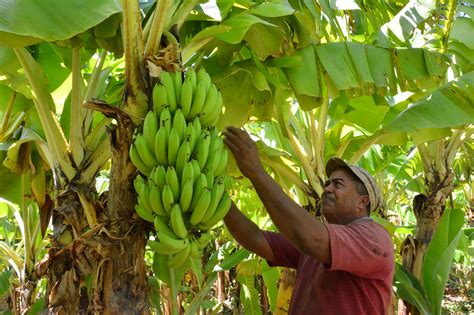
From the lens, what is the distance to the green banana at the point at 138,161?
169cm

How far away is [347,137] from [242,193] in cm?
167

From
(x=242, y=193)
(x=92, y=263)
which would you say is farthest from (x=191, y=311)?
(x=92, y=263)

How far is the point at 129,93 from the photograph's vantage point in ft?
5.95

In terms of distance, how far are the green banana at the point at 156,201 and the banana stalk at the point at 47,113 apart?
0.88m

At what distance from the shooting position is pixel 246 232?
215 cm

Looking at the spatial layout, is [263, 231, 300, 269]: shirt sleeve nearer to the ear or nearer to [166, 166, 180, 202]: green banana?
the ear

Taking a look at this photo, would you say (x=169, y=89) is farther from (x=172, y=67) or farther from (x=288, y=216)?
(x=288, y=216)

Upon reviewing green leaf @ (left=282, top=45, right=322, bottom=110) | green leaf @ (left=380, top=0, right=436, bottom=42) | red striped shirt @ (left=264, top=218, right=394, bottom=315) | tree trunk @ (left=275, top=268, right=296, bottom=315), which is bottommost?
tree trunk @ (left=275, top=268, right=296, bottom=315)

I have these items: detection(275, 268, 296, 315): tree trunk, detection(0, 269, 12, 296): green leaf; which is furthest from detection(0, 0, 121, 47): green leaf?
detection(0, 269, 12, 296): green leaf

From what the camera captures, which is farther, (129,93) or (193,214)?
(129,93)

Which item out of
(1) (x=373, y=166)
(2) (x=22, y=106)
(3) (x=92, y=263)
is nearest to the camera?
(3) (x=92, y=263)

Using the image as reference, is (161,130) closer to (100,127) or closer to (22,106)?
(100,127)

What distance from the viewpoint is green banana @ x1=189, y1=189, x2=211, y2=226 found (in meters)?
1.57

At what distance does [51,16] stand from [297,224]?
101 centimetres
